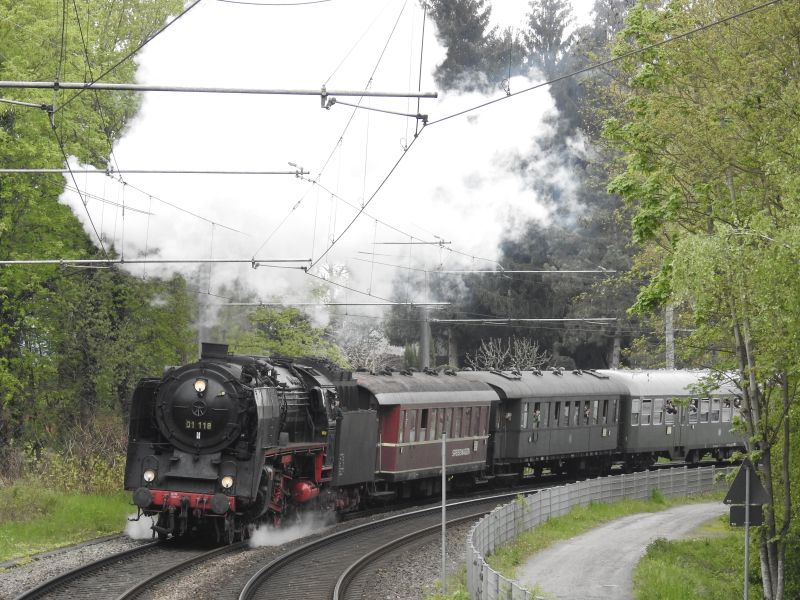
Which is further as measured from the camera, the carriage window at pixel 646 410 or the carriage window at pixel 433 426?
the carriage window at pixel 646 410

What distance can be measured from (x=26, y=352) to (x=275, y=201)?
918cm

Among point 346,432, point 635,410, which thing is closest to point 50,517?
point 346,432

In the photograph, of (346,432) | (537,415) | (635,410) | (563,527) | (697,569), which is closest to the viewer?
(697,569)

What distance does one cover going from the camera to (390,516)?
79.8 feet

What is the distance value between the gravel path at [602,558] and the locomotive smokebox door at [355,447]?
14.3ft

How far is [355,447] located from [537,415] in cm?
912

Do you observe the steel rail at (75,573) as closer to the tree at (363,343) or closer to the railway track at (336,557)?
the railway track at (336,557)

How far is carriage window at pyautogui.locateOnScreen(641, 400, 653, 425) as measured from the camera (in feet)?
117

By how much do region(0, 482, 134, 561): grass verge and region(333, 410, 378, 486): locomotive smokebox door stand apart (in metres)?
4.21

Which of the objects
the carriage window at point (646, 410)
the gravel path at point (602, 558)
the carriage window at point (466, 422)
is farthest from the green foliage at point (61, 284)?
the gravel path at point (602, 558)

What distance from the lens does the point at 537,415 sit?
101 feet

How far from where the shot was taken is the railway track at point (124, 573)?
49.1ft

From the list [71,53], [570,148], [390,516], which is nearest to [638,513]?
[390,516]

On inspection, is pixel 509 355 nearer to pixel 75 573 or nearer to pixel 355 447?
pixel 355 447
